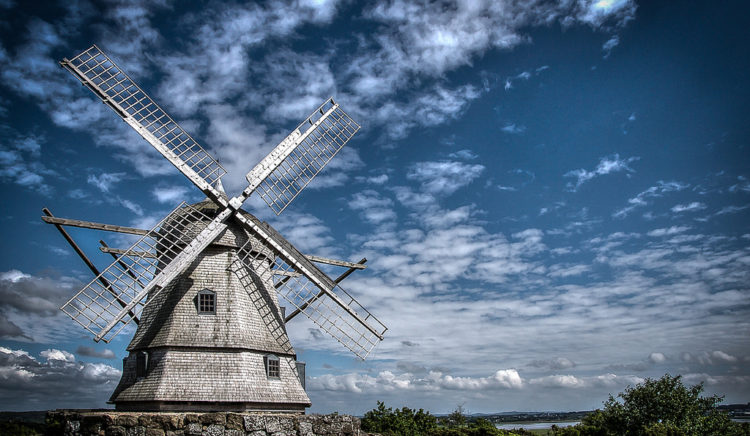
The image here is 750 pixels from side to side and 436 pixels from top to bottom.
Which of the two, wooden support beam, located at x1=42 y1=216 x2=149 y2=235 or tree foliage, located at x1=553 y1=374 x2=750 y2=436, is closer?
wooden support beam, located at x1=42 y1=216 x2=149 y2=235

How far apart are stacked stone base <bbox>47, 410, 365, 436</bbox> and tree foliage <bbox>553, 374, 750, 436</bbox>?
17.6 m

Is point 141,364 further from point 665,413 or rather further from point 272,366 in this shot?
point 665,413

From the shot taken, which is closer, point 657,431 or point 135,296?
point 135,296

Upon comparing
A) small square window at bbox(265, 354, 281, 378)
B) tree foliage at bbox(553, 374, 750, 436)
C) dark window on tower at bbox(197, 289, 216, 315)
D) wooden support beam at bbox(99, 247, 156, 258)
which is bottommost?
tree foliage at bbox(553, 374, 750, 436)

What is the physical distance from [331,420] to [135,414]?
16.5ft

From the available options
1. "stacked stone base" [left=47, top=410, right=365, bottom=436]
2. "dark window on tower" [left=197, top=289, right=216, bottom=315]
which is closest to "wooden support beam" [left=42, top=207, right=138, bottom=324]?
"dark window on tower" [left=197, top=289, right=216, bottom=315]

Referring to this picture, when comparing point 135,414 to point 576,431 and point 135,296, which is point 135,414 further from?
point 576,431

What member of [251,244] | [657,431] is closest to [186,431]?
[251,244]

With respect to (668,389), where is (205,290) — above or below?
above

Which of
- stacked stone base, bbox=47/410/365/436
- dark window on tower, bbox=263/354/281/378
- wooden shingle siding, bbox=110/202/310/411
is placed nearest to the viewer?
stacked stone base, bbox=47/410/365/436

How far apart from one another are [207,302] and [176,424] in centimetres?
652

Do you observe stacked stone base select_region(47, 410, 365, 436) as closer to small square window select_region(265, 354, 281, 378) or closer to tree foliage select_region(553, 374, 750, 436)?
small square window select_region(265, 354, 281, 378)

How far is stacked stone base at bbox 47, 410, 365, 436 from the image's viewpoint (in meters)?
12.2

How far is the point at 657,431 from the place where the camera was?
20172 mm
